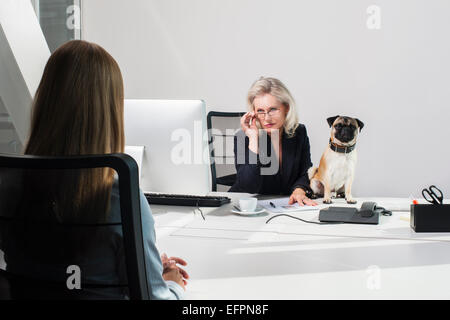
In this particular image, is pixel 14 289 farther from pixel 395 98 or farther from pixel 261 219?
pixel 395 98

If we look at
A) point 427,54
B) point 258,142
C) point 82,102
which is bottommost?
point 258,142

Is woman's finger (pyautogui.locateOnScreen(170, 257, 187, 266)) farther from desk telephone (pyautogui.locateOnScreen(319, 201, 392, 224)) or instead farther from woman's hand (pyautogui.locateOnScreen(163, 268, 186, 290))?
desk telephone (pyautogui.locateOnScreen(319, 201, 392, 224))

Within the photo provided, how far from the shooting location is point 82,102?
943 mm

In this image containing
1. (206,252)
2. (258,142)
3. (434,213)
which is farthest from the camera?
(258,142)

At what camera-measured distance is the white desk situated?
3.74 ft

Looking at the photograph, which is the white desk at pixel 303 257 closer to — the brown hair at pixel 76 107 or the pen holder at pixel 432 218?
the pen holder at pixel 432 218

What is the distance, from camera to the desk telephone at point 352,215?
1799mm

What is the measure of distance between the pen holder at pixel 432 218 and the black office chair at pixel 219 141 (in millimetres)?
1375

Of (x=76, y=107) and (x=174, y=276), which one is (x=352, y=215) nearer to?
(x=174, y=276)

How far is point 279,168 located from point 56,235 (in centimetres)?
189

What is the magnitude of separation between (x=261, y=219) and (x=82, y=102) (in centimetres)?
107

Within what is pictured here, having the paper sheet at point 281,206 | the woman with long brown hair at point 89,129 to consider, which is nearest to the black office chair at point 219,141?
the paper sheet at point 281,206

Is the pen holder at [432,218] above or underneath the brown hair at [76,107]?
underneath
